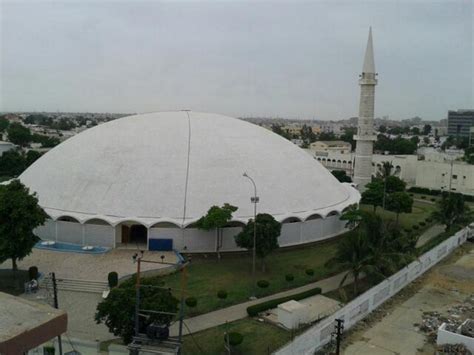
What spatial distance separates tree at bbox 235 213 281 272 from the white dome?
4.03 meters

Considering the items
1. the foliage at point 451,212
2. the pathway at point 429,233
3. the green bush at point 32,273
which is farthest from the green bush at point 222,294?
the foliage at point 451,212

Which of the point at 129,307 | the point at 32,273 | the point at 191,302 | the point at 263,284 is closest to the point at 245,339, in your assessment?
the point at 191,302

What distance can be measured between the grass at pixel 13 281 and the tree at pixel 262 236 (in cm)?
1272

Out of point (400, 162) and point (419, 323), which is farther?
point (400, 162)

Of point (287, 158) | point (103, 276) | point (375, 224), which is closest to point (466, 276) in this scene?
point (375, 224)

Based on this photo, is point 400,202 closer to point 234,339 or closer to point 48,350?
point 234,339

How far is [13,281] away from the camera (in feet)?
85.9

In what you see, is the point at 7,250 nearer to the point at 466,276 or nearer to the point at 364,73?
the point at 466,276

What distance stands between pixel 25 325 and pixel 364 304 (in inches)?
643

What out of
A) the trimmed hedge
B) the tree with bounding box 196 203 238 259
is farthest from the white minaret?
the trimmed hedge

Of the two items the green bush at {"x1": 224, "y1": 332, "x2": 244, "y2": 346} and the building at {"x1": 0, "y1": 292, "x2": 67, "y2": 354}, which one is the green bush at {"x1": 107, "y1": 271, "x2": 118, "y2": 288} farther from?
the building at {"x1": 0, "y1": 292, "x2": 67, "y2": 354}

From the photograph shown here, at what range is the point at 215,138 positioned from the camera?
3884cm

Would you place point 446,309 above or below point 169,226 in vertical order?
below

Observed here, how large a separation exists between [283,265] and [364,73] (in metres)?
32.7
